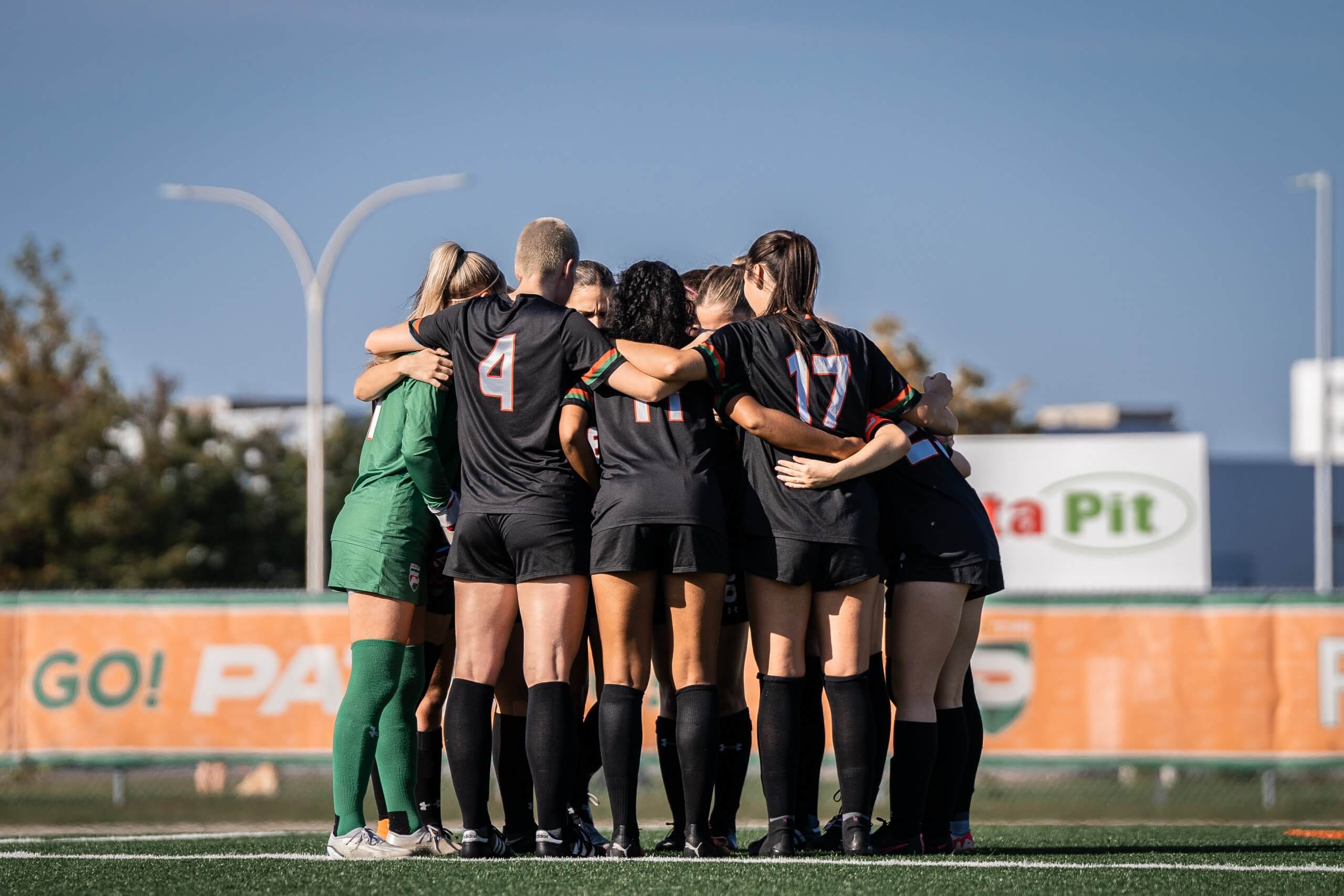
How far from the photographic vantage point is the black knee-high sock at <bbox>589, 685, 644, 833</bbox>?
477cm

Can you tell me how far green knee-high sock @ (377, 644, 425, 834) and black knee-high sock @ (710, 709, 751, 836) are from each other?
3.55 feet

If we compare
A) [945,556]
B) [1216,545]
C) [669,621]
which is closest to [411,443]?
[669,621]

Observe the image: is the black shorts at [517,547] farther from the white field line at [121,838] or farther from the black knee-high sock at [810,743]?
the white field line at [121,838]

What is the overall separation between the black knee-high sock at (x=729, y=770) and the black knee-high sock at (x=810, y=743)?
316mm

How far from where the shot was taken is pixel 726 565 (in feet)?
15.6

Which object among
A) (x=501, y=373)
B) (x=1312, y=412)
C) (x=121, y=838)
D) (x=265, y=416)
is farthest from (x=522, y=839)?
(x=265, y=416)

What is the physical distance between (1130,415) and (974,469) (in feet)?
75.1

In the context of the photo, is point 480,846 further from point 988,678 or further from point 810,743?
point 988,678

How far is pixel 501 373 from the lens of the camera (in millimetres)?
4961

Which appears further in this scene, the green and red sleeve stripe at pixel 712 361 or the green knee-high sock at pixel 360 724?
the green knee-high sock at pixel 360 724

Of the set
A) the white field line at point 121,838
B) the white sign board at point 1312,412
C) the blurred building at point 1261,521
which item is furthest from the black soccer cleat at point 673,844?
the blurred building at point 1261,521

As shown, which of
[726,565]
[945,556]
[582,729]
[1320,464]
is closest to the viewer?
[726,565]

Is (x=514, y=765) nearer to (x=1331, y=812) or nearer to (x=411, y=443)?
(x=411, y=443)

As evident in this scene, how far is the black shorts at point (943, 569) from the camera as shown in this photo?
5121 mm
